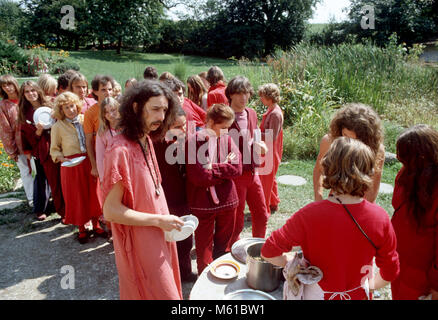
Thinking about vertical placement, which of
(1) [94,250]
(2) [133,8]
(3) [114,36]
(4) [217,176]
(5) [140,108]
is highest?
(2) [133,8]

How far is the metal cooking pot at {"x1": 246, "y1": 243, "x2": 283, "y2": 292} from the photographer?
1909 millimetres

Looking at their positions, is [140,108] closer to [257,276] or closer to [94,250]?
[257,276]

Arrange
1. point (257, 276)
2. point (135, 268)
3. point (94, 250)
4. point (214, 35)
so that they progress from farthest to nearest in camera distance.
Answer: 1. point (214, 35)
2. point (94, 250)
3. point (257, 276)
4. point (135, 268)

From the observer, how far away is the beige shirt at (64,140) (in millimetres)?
3826

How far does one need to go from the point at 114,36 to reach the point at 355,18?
71.3 feet

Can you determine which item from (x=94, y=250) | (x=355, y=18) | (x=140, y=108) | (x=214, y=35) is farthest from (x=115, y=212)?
(x=214, y=35)

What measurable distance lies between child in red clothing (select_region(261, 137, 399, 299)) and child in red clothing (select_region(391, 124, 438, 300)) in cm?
41

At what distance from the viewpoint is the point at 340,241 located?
1.47 metres

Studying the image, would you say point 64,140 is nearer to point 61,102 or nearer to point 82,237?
point 61,102

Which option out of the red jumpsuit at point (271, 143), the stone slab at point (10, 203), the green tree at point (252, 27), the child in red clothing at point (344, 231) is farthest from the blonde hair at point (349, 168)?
the green tree at point (252, 27)

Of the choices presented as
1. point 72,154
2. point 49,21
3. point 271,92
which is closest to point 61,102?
point 72,154

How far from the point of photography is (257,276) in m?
1.95

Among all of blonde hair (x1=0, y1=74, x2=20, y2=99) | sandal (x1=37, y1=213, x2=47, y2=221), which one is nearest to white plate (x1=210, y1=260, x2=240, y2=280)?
sandal (x1=37, y1=213, x2=47, y2=221)

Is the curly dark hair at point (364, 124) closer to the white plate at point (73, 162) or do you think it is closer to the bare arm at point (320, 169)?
the bare arm at point (320, 169)
